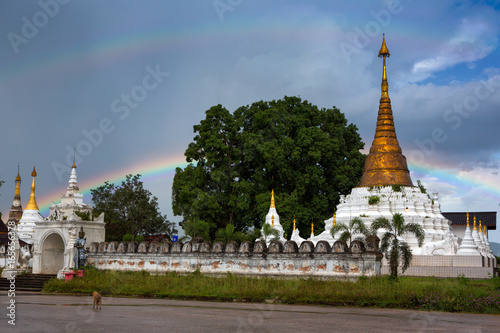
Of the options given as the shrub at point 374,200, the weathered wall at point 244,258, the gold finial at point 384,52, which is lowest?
the weathered wall at point 244,258

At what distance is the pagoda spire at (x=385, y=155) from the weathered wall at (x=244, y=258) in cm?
2110

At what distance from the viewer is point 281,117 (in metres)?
53.0

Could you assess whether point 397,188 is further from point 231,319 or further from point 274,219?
point 231,319

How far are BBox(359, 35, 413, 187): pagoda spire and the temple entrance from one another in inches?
917

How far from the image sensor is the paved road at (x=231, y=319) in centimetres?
1391

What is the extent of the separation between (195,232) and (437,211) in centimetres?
1835

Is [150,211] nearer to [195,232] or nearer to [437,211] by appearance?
[195,232]

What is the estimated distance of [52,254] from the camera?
36.4 metres

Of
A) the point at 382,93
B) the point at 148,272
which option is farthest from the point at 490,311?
the point at 382,93

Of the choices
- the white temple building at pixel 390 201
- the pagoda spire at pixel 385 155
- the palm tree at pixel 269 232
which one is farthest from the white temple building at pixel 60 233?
the pagoda spire at pixel 385 155

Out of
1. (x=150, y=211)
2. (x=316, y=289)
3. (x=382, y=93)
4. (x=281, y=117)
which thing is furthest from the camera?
(x=150, y=211)

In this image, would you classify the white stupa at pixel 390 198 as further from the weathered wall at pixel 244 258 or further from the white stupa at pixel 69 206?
the white stupa at pixel 69 206

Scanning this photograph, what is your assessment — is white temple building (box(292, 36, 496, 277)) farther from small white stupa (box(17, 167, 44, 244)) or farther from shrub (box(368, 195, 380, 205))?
small white stupa (box(17, 167, 44, 244))

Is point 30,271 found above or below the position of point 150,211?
below
